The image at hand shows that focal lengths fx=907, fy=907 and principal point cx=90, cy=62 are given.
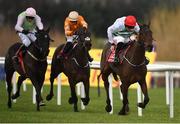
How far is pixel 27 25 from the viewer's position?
18078 millimetres

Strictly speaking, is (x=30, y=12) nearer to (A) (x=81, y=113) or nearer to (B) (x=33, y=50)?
(B) (x=33, y=50)

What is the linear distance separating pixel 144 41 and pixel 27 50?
3276mm

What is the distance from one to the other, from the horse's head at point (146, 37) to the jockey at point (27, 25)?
2.86 m

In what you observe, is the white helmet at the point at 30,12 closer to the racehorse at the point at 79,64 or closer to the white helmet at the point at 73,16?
the white helmet at the point at 73,16

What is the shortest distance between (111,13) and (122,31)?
23071 millimetres

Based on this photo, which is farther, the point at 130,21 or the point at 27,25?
the point at 27,25

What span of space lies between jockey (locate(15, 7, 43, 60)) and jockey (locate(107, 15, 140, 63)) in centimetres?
164

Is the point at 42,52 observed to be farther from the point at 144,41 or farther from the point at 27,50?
the point at 144,41

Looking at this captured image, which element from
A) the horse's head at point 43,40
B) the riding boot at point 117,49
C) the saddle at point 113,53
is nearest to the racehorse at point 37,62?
the horse's head at point 43,40

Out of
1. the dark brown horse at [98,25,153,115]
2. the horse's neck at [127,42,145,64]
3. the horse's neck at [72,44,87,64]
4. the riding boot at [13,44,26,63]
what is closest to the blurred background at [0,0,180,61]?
the riding boot at [13,44,26,63]

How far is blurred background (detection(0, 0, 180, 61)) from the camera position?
33.5 meters

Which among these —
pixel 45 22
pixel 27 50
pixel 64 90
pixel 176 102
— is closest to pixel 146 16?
pixel 45 22

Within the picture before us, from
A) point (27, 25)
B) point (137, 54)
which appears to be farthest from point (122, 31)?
point (27, 25)

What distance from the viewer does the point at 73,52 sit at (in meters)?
17.5
